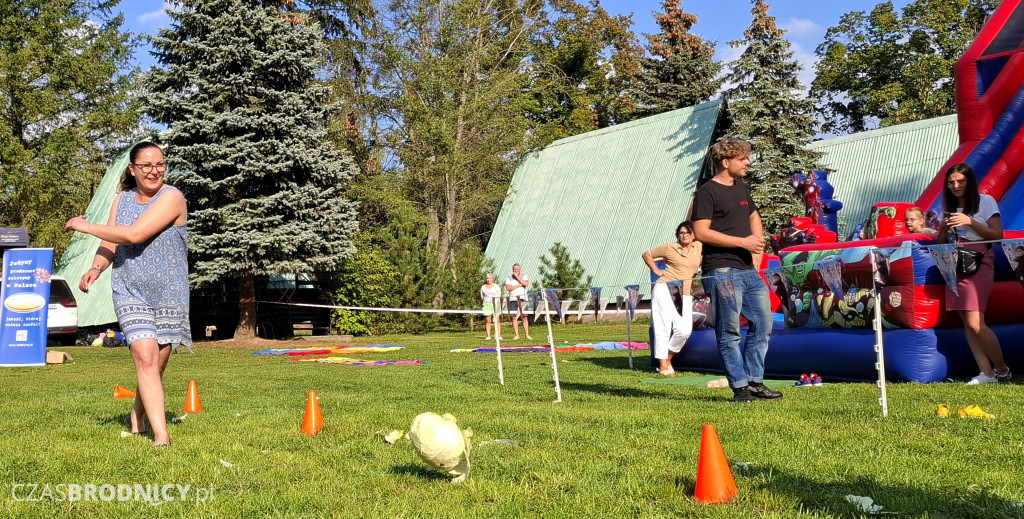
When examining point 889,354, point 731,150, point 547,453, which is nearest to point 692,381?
point 889,354

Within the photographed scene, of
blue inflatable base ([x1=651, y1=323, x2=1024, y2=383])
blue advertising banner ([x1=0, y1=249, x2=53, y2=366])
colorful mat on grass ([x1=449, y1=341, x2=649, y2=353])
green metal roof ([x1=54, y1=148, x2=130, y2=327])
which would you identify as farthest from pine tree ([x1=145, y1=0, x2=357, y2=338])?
blue inflatable base ([x1=651, y1=323, x2=1024, y2=383])

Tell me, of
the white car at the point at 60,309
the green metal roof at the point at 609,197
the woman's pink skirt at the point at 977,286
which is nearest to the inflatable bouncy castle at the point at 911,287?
the woman's pink skirt at the point at 977,286

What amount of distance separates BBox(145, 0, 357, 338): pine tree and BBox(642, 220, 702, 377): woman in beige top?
43.8ft

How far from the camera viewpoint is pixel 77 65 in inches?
1282

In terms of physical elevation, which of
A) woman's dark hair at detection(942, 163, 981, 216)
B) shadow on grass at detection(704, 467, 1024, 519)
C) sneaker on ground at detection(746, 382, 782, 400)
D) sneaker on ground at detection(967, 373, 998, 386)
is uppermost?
woman's dark hair at detection(942, 163, 981, 216)

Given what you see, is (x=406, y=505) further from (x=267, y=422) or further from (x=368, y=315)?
(x=368, y=315)

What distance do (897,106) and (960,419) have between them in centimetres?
4455

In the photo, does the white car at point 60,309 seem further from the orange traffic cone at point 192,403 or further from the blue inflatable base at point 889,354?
the blue inflatable base at point 889,354

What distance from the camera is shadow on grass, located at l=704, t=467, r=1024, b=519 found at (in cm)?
369

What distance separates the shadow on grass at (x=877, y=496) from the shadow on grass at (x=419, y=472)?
1192 mm

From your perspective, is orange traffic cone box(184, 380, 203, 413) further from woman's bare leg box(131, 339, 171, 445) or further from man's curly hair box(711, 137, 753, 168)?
man's curly hair box(711, 137, 753, 168)

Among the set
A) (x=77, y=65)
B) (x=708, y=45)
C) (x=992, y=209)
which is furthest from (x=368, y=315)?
(x=708, y=45)

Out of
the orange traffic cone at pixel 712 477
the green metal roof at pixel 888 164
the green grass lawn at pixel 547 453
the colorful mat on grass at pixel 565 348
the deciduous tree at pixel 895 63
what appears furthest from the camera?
the deciduous tree at pixel 895 63

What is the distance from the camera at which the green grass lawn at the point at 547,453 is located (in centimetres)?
403
